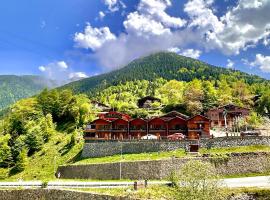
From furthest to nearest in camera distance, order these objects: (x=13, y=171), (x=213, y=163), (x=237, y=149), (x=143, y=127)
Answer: (x=143, y=127) < (x=13, y=171) < (x=237, y=149) < (x=213, y=163)

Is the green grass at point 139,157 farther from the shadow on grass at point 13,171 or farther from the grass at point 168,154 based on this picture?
the shadow on grass at point 13,171

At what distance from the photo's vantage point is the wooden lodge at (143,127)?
82188 millimetres

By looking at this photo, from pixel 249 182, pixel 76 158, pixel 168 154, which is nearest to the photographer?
pixel 249 182

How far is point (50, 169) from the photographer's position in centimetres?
7850

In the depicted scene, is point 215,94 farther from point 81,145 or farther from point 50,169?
point 50,169

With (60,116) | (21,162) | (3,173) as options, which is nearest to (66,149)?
(21,162)

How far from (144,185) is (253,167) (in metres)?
19.8

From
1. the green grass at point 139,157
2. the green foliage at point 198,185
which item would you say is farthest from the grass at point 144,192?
the green grass at point 139,157

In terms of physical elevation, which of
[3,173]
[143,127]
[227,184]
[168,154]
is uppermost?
[143,127]

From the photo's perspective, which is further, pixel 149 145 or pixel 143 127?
pixel 143 127

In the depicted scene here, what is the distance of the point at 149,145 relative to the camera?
69.4 metres

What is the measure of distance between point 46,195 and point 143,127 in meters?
34.8

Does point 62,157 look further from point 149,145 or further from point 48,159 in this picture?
point 149,145

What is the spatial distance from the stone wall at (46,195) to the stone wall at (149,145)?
1952cm
